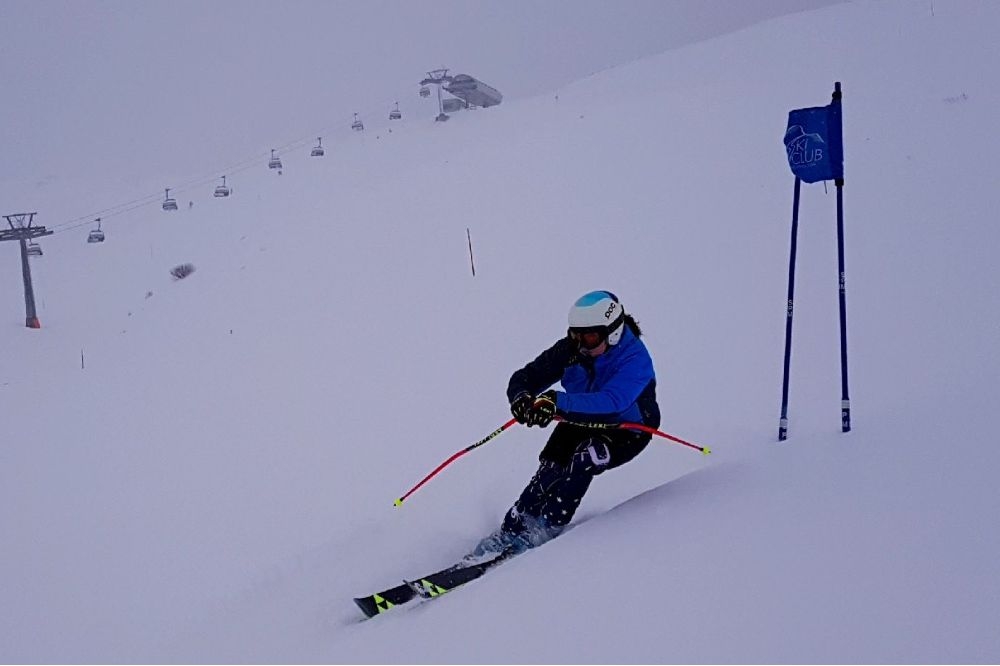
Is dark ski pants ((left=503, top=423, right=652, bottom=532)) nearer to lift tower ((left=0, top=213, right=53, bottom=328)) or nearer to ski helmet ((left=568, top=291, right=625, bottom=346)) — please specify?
ski helmet ((left=568, top=291, right=625, bottom=346))

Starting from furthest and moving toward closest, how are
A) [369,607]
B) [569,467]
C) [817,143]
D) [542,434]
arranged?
[542,434], [817,143], [569,467], [369,607]

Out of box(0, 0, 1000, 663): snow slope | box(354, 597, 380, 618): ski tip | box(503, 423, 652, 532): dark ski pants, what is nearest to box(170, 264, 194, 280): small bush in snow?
box(0, 0, 1000, 663): snow slope

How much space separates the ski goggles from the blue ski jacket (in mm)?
136

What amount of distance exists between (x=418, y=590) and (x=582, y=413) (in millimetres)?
1553

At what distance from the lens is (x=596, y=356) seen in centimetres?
499

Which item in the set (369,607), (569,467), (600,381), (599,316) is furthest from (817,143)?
(369,607)

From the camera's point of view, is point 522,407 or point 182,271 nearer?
point 522,407

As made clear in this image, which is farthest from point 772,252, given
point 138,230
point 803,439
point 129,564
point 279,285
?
point 138,230

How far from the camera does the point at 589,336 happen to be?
4824mm

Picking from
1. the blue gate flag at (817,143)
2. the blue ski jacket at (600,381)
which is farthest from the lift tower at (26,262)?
the blue gate flag at (817,143)

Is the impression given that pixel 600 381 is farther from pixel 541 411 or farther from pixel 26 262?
pixel 26 262

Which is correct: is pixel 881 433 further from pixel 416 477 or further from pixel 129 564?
pixel 129 564

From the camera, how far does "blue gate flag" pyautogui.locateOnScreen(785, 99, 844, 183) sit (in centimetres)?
507

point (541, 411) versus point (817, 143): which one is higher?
point (817, 143)
